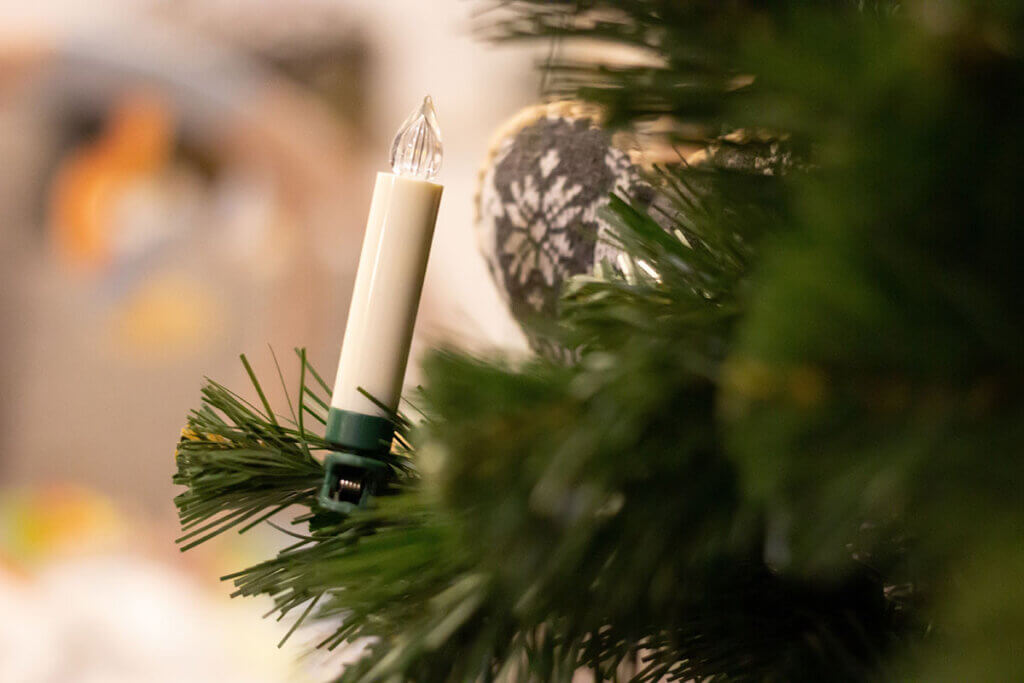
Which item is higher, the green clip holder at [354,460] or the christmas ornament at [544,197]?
the christmas ornament at [544,197]

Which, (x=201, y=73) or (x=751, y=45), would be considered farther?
(x=201, y=73)

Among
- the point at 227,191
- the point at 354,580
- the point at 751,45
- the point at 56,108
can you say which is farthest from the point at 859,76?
the point at 56,108

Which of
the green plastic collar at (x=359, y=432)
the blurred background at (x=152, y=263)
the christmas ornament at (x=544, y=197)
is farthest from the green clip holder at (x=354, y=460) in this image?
the blurred background at (x=152, y=263)

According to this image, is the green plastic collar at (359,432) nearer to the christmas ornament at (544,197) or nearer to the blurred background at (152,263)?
the christmas ornament at (544,197)

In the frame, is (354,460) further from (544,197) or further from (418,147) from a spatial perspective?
(544,197)

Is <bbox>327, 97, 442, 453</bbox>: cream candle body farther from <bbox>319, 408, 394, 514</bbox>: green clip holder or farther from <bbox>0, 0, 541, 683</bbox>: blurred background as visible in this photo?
<bbox>0, 0, 541, 683</bbox>: blurred background

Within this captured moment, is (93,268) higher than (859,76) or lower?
lower

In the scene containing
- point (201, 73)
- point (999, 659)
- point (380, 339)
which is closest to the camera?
point (999, 659)

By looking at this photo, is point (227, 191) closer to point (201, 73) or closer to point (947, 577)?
point (201, 73)
